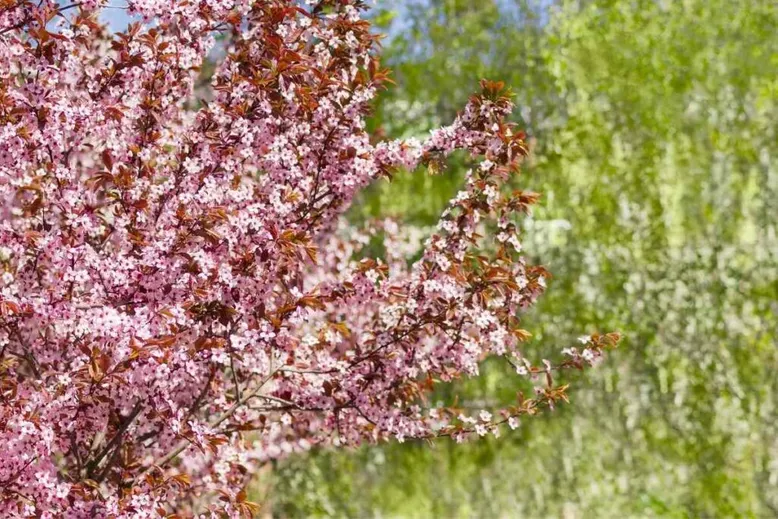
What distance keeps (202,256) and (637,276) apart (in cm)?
756

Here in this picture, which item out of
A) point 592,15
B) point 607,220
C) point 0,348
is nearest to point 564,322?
point 607,220

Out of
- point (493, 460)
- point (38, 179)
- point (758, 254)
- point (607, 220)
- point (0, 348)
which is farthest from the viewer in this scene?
point (493, 460)

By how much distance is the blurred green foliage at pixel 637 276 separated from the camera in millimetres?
10367

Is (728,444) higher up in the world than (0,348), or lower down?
higher up

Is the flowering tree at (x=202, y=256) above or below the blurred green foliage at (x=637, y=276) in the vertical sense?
below

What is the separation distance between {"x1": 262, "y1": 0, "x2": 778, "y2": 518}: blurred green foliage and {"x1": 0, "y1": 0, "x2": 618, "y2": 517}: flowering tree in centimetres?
568

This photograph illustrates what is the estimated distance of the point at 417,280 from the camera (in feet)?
16.5

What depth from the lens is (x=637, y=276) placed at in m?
11.1

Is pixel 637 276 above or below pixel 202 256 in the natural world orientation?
above

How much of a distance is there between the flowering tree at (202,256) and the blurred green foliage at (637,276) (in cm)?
568

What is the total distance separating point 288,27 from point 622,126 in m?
7.28

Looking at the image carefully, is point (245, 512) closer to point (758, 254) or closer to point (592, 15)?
point (758, 254)

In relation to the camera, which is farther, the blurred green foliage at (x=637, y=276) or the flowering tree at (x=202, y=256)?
the blurred green foliage at (x=637, y=276)

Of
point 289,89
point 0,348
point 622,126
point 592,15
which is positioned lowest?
point 0,348
